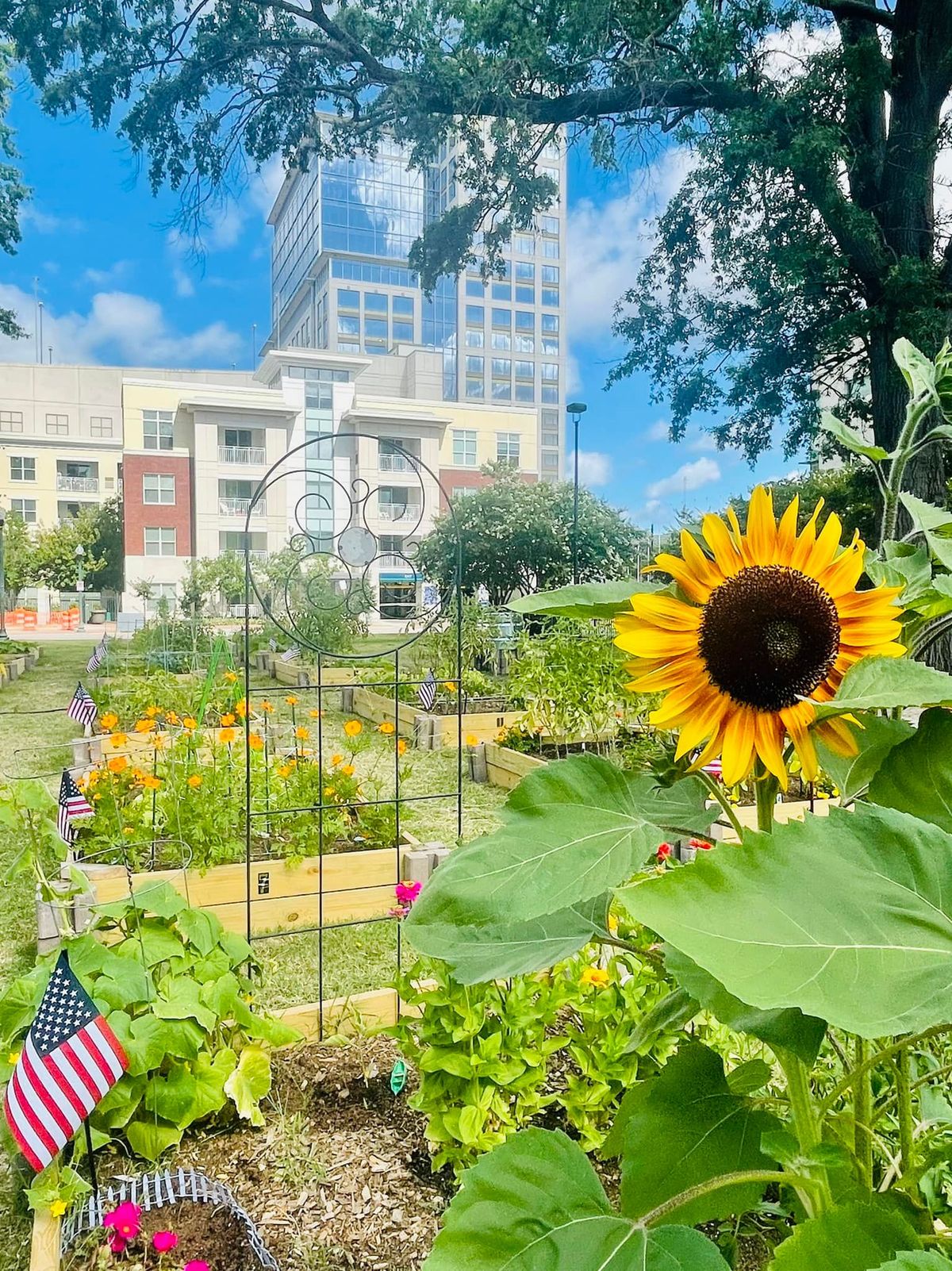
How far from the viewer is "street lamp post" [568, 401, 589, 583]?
966 cm

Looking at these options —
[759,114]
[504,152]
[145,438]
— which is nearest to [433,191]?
Result: [504,152]

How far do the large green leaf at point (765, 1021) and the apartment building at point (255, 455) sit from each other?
1137cm

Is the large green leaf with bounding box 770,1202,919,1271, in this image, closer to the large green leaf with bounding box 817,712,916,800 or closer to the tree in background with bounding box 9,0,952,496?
the large green leaf with bounding box 817,712,916,800

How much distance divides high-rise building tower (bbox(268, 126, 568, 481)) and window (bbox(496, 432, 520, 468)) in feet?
1.70

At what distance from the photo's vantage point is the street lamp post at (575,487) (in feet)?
31.7

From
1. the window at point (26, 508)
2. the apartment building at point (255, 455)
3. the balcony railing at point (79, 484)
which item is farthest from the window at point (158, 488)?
the window at point (26, 508)

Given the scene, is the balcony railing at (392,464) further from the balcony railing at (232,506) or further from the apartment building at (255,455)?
the balcony railing at (232,506)

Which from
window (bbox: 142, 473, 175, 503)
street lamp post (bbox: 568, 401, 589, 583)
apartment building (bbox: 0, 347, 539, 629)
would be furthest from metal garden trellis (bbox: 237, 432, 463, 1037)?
window (bbox: 142, 473, 175, 503)

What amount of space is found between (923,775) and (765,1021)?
13 cm

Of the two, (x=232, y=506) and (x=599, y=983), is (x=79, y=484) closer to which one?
(x=232, y=506)

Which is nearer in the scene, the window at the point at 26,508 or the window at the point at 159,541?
the window at the point at 159,541

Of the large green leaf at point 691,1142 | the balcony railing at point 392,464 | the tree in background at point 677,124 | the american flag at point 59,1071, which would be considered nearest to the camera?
the large green leaf at point 691,1142

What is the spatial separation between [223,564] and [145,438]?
5245mm

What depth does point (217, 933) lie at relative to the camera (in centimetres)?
129
